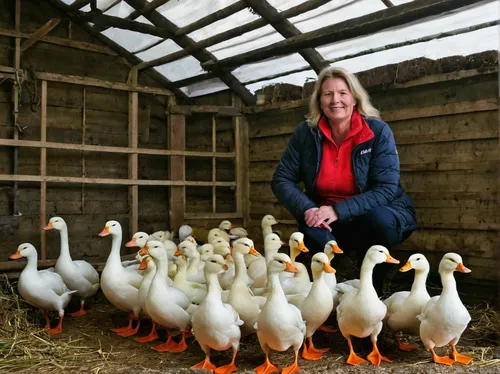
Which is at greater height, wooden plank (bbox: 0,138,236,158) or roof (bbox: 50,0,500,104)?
roof (bbox: 50,0,500,104)

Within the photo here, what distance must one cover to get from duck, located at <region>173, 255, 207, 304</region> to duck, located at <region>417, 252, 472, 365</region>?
1.47 m

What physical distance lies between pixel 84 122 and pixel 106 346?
346 cm

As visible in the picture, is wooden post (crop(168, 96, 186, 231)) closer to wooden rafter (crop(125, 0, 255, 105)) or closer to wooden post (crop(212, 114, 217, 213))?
wooden post (crop(212, 114, 217, 213))

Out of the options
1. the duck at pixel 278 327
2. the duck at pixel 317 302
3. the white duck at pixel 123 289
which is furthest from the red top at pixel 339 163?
the white duck at pixel 123 289

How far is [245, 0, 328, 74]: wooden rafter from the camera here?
468cm

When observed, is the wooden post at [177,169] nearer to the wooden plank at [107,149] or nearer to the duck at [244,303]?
the wooden plank at [107,149]

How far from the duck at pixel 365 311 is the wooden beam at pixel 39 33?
4.60 metres

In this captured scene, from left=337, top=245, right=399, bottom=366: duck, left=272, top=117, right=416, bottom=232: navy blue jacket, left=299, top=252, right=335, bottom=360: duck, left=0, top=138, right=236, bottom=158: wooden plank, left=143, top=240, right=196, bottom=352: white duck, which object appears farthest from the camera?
left=0, top=138, right=236, bottom=158: wooden plank

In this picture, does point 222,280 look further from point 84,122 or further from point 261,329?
point 84,122

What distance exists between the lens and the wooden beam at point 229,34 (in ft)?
14.6

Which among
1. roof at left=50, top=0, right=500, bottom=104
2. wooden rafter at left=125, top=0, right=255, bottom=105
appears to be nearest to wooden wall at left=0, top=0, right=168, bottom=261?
roof at left=50, top=0, right=500, bottom=104

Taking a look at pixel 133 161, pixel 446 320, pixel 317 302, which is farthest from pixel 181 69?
pixel 446 320

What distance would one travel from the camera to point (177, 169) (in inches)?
254

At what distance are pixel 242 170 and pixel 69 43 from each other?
2.59 metres
